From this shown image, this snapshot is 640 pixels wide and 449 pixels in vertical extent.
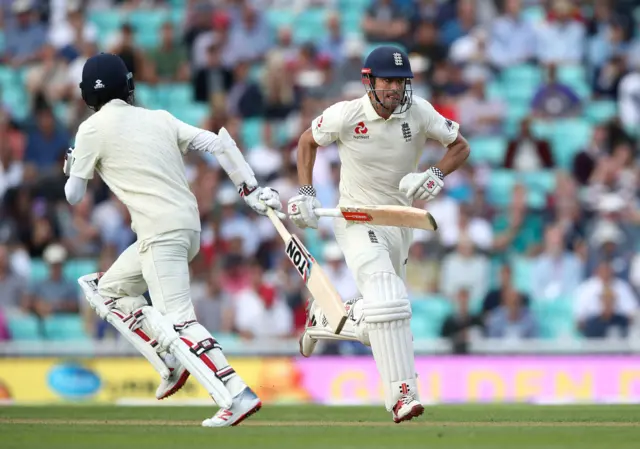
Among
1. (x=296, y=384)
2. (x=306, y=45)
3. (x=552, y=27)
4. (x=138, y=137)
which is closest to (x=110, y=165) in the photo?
(x=138, y=137)

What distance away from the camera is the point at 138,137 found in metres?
7.00

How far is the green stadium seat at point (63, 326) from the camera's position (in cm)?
1160

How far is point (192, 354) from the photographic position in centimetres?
685

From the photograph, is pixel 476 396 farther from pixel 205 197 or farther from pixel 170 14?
pixel 170 14

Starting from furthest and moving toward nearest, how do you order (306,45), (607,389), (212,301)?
(306,45) → (212,301) → (607,389)

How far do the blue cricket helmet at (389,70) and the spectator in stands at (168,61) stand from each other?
7.16 m

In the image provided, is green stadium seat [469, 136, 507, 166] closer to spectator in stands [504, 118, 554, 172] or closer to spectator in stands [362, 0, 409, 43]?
spectator in stands [504, 118, 554, 172]

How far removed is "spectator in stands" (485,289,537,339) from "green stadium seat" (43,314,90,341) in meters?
3.49

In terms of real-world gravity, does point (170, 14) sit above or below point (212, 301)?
above

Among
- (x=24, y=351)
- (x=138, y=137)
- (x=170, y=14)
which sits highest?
(x=170, y=14)

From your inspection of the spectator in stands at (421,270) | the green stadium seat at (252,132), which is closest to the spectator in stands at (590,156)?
the spectator in stands at (421,270)

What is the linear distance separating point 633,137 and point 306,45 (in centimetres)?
347

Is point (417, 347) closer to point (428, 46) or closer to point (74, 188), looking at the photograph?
point (74, 188)

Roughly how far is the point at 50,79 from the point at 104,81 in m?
7.21
